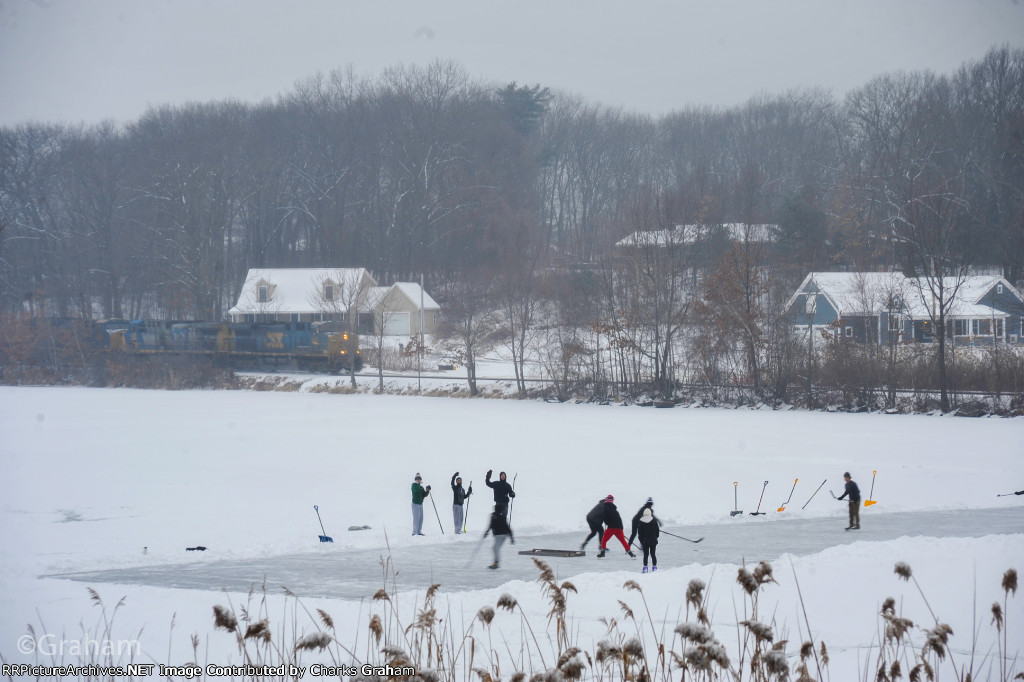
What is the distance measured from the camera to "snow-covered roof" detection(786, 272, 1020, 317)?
149ft

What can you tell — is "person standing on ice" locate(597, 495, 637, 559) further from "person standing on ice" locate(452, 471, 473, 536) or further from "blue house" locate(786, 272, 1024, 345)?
"blue house" locate(786, 272, 1024, 345)

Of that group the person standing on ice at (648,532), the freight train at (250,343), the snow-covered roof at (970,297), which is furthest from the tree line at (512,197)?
the person standing on ice at (648,532)

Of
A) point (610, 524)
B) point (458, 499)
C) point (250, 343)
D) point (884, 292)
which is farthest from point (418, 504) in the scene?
point (250, 343)

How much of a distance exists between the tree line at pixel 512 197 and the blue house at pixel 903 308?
2.02 meters

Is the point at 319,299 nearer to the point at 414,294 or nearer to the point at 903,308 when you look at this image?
the point at 414,294

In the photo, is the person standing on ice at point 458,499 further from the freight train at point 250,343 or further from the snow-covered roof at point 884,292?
the freight train at point 250,343

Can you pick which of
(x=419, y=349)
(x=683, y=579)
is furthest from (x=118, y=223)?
(x=683, y=579)

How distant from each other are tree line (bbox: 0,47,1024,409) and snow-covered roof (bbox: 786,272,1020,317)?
195 cm

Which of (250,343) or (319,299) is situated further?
(319,299)

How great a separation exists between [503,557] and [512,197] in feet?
231

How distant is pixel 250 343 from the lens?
5572cm

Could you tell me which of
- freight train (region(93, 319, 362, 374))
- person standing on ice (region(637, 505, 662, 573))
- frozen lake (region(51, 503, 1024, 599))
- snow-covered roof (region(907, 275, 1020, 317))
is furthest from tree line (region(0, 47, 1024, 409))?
person standing on ice (region(637, 505, 662, 573))

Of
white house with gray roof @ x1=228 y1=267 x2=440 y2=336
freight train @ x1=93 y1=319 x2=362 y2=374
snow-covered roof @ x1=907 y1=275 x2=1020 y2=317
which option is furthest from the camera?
white house with gray roof @ x1=228 y1=267 x2=440 y2=336

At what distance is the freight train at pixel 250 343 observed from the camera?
2112 inches
